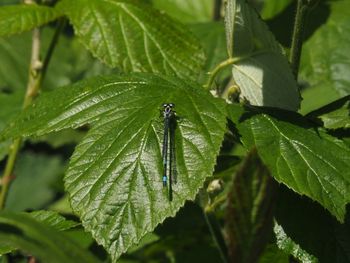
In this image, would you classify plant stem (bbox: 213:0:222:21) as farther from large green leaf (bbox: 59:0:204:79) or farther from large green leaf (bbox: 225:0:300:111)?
large green leaf (bbox: 225:0:300:111)

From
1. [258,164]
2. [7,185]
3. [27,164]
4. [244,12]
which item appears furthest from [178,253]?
[27,164]

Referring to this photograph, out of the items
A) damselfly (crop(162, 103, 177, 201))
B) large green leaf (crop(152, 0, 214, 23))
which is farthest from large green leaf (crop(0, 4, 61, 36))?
large green leaf (crop(152, 0, 214, 23))

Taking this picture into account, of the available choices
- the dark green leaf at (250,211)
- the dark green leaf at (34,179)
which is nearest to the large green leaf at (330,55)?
the dark green leaf at (250,211)

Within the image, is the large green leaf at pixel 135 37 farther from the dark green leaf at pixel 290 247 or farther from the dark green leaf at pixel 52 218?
the dark green leaf at pixel 290 247

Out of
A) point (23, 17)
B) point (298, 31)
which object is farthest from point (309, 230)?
point (23, 17)

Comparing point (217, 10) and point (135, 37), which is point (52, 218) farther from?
point (217, 10)

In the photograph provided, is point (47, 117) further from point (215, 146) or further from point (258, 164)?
point (258, 164)

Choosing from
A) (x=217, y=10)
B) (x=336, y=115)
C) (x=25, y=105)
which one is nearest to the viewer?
(x=336, y=115)
